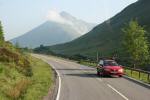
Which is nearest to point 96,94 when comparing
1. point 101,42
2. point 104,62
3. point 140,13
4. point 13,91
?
point 13,91

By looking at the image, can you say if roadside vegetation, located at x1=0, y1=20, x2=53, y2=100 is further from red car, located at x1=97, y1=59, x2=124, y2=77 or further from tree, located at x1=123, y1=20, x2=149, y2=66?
tree, located at x1=123, y1=20, x2=149, y2=66

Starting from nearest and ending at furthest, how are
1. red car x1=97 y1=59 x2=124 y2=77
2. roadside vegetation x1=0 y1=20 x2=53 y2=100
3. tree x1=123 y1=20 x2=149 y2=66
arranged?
1. roadside vegetation x1=0 y1=20 x2=53 y2=100
2. red car x1=97 y1=59 x2=124 y2=77
3. tree x1=123 y1=20 x2=149 y2=66

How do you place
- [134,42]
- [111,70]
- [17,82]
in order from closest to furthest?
1. [17,82]
2. [111,70]
3. [134,42]

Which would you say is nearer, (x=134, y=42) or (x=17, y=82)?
(x=17, y=82)

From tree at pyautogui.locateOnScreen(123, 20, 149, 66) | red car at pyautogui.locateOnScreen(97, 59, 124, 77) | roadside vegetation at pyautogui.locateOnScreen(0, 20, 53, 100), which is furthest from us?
tree at pyautogui.locateOnScreen(123, 20, 149, 66)

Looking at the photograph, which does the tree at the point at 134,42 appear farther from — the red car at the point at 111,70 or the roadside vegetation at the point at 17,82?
the roadside vegetation at the point at 17,82

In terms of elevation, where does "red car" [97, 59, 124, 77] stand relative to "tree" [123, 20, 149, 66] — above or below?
below

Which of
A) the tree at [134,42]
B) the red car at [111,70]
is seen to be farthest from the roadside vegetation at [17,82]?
the tree at [134,42]

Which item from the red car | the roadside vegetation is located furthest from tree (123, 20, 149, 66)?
the roadside vegetation

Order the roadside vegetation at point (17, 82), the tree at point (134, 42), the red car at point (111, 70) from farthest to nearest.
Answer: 1. the tree at point (134, 42)
2. the red car at point (111, 70)
3. the roadside vegetation at point (17, 82)

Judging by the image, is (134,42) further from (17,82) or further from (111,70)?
(17,82)

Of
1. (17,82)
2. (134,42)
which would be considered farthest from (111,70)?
(134,42)

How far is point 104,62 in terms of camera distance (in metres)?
38.7

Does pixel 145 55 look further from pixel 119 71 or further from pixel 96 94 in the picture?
pixel 96 94
